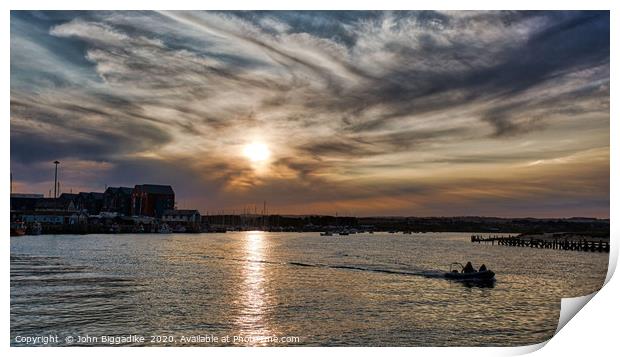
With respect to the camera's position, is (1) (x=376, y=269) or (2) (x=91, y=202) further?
(2) (x=91, y=202)

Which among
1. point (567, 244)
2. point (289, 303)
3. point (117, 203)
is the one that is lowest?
point (567, 244)

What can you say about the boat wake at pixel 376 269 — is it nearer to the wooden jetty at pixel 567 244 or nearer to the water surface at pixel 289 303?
the water surface at pixel 289 303

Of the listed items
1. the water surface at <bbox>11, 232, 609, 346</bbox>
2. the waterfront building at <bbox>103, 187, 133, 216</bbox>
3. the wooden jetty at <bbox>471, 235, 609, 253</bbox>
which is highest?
the waterfront building at <bbox>103, 187, 133, 216</bbox>

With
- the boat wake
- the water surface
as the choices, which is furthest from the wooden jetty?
the boat wake

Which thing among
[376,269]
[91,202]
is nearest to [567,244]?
[376,269]

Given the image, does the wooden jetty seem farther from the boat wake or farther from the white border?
the white border

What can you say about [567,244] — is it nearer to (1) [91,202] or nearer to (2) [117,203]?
(2) [117,203]

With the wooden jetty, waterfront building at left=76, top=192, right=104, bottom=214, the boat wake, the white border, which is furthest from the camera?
waterfront building at left=76, top=192, right=104, bottom=214

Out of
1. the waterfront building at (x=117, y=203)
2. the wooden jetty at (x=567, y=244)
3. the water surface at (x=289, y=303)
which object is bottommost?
the wooden jetty at (x=567, y=244)

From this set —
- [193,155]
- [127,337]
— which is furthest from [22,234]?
[127,337]

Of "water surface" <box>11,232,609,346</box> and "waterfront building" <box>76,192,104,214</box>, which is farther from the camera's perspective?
"waterfront building" <box>76,192,104,214</box>

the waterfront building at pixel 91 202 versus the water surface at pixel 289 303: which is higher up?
the waterfront building at pixel 91 202
